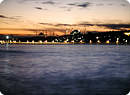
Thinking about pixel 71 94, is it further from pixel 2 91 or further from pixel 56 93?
pixel 2 91

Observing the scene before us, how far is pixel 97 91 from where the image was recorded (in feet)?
32.0

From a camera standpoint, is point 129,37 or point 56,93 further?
point 129,37

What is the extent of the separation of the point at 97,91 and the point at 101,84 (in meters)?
1.52

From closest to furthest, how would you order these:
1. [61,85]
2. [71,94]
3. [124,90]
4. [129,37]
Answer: [71,94] → [124,90] → [61,85] → [129,37]

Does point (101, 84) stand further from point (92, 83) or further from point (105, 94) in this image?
point (105, 94)

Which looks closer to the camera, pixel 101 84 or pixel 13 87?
pixel 13 87

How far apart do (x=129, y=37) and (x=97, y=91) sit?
151m

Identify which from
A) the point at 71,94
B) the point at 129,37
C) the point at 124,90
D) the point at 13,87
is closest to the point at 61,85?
the point at 71,94

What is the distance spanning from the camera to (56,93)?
9328 mm

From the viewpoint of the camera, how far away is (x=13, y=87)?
10.4m

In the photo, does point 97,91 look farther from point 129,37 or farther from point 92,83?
point 129,37

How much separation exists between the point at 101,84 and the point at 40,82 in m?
3.21

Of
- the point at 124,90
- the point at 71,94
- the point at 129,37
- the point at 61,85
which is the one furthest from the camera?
the point at 129,37

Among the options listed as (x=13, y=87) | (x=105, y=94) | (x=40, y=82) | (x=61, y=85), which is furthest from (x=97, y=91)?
(x=13, y=87)
